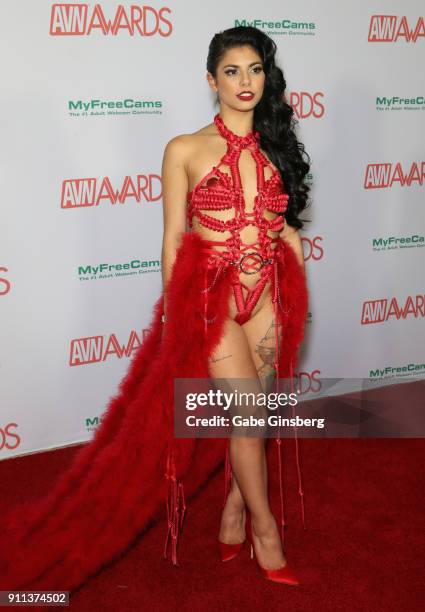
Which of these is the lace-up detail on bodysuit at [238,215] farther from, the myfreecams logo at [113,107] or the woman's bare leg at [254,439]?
the myfreecams logo at [113,107]

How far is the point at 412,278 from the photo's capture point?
4.60 m

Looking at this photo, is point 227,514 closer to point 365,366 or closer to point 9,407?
point 9,407

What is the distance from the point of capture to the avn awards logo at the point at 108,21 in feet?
11.4

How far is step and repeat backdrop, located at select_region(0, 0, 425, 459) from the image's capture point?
11.7ft

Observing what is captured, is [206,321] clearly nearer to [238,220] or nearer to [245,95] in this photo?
[238,220]

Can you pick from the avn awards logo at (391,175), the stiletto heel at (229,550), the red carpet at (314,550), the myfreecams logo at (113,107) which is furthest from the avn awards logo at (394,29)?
the stiletto heel at (229,550)

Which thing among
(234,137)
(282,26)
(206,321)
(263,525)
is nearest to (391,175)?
(282,26)

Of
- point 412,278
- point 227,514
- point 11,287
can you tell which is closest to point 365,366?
point 412,278

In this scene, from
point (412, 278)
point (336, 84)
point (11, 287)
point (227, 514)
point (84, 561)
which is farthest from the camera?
point (412, 278)

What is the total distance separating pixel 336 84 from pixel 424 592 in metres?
2.78

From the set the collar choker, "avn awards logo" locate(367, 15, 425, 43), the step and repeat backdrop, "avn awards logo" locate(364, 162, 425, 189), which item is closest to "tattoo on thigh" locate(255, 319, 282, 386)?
the collar choker

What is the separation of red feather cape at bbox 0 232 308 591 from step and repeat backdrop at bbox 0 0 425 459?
1.25 m

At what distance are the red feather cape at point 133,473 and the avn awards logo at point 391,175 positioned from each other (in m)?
1.79

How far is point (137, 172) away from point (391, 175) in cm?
163
